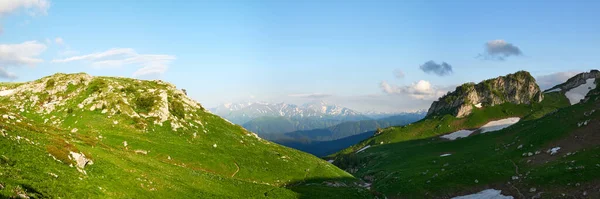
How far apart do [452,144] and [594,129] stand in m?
73.6

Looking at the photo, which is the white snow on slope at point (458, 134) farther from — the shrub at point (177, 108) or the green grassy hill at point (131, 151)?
the shrub at point (177, 108)

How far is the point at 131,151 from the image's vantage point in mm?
64250

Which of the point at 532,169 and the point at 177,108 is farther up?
the point at 177,108

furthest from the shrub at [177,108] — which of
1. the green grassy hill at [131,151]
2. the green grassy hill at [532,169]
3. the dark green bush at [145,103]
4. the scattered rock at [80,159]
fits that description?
the green grassy hill at [532,169]

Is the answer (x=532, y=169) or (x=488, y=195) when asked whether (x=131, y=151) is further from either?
(x=532, y=169)

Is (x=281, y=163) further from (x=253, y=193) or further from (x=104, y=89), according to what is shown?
(x=104, y=89)

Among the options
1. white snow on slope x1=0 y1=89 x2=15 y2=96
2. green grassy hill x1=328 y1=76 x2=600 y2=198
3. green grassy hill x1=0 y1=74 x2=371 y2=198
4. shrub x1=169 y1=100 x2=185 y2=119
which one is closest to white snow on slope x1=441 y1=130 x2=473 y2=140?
green grassy hill x1=328 y1=76 x2=600 y2=198

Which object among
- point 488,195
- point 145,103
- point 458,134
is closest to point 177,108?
point 145,103

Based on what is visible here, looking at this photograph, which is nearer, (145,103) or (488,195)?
(488,195)

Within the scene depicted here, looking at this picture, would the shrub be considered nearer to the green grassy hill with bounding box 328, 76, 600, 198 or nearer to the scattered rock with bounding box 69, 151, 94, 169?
the scattered rock with bounding box 69, 151, 94, 169

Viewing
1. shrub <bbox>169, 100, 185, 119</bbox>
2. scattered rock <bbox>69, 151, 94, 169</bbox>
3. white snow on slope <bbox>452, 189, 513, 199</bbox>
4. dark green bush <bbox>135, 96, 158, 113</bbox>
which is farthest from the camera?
shrub <bbox>169, 100, 185, 119</bbox>

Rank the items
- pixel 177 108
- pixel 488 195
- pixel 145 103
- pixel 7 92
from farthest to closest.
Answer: pixel 177 108 < pixel 145 103 < pixel 7 92 < pixel 488 195

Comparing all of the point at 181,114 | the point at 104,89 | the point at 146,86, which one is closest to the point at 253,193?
the point at 181,114

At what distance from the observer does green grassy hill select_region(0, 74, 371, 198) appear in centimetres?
3319
